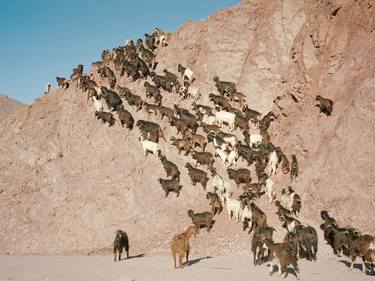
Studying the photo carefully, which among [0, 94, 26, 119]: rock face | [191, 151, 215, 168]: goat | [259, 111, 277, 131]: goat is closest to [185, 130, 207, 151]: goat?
[191, 151, 215, 168]: goat

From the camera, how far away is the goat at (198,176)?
82.9 feet

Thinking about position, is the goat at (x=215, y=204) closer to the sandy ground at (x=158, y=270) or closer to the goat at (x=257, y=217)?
the goat at (x=257, y=217)

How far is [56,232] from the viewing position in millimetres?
25547

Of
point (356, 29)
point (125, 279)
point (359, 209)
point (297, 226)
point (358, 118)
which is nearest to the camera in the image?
point (125, 279)

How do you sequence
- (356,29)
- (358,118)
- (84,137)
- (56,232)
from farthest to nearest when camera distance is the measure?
(84,137), (356,29), (56,232), (358,118)

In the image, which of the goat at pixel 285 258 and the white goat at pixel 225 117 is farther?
the white goat at pixel 225 117

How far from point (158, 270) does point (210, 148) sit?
1256cm

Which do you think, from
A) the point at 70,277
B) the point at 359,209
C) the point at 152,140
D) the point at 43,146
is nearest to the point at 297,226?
the point at 359,209

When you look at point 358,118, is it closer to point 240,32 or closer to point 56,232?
point 240,32

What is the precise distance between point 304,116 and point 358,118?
14.6 ft

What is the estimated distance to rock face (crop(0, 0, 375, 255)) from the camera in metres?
22.7

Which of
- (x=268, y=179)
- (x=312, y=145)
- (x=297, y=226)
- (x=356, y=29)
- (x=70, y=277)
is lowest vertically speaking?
(x=70, y=277)

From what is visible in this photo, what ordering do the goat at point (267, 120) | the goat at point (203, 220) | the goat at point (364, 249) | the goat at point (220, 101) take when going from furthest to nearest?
1. the goat at point (220, 101)
2. the goat at point (267, 120)
3. the goat at point (203, 220)
4. the goat at point (364, 249)

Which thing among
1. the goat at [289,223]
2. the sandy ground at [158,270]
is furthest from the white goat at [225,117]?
the sandy ground at [158,270]
